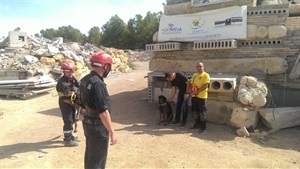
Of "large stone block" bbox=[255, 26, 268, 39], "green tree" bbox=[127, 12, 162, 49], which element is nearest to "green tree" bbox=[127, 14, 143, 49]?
"green tree" bbox=[127, 12, 162, 49]

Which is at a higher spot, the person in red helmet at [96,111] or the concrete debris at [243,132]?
the person in red helmet at [96,111]

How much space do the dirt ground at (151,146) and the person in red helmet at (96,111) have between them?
60.6 inches

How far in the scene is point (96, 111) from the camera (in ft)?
12.1

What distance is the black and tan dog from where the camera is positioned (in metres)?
7.73

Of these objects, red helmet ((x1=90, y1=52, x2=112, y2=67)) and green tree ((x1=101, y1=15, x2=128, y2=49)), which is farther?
green tree ((x1=101, y1=15, x2=128, y2=49))

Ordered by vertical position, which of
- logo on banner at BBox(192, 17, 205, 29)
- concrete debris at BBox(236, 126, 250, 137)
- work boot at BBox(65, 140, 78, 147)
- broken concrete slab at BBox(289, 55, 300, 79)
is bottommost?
work boot at BBox(65, 140, 78, 147)

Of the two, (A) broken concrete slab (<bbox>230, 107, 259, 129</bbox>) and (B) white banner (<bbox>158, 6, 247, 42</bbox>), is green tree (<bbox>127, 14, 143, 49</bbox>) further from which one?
(A) broken concrete slab (<bbox>230, 107, 259, 129</bbox>)

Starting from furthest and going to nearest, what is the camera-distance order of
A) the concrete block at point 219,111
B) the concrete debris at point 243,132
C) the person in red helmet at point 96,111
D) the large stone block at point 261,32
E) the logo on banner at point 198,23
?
the logo on banner at point 198,23 → the large stone block at point 261,32 → the concrete block at point 219,111 → the concrete debris at point 243,132 → the person in red helmet at point 96,111

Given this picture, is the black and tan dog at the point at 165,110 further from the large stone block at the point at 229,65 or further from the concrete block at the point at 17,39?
the concrete block at the point at 17,39

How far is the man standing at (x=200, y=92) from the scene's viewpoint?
6863mm

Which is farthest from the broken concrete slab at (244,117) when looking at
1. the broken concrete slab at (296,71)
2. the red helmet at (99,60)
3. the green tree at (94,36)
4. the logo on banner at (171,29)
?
the green tree at (94,36)

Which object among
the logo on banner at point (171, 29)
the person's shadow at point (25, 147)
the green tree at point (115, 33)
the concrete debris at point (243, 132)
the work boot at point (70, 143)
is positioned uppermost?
the green tree at point (115, 33)

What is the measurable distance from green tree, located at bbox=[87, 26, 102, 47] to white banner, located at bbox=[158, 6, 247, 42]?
136 feet

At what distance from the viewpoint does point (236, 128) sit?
280 inches
